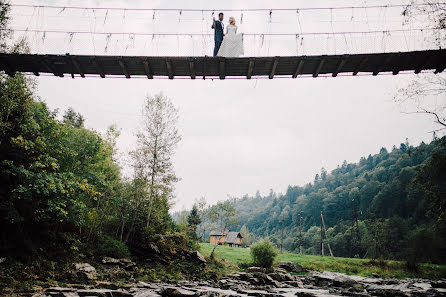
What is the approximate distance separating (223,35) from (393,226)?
57081 mm

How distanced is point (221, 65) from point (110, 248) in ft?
42.7

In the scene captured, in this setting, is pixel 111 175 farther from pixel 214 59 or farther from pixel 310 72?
pixel 310 72

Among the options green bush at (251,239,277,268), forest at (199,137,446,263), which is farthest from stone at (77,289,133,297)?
green bush at (251,239,277,268)

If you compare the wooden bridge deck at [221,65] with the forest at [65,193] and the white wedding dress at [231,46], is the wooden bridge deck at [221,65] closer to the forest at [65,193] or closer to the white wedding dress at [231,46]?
the white wedding dress at [231,46]

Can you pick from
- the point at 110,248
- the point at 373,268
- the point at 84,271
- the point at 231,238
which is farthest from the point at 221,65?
the point at 231,238

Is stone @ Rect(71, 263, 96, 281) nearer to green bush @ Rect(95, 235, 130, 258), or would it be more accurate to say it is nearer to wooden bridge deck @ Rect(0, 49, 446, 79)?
green bush @ Rect(95, 235, 130, 258)

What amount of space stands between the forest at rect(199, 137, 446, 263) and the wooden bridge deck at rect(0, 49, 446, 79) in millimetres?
4361

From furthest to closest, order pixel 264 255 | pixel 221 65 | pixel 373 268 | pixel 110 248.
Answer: pixel 373 268 → pixel 264 255 → pixel 110 248 → pixel 221 65

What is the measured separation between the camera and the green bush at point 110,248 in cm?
1589

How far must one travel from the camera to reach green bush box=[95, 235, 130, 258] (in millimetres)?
15891

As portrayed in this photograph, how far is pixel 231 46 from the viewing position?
9758 millimetres

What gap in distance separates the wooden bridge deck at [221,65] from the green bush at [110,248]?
10.6 metres

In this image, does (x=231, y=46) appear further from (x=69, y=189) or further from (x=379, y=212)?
(x=379, y=212)

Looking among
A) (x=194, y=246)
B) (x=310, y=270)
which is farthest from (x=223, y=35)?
(x=310, y=270)
